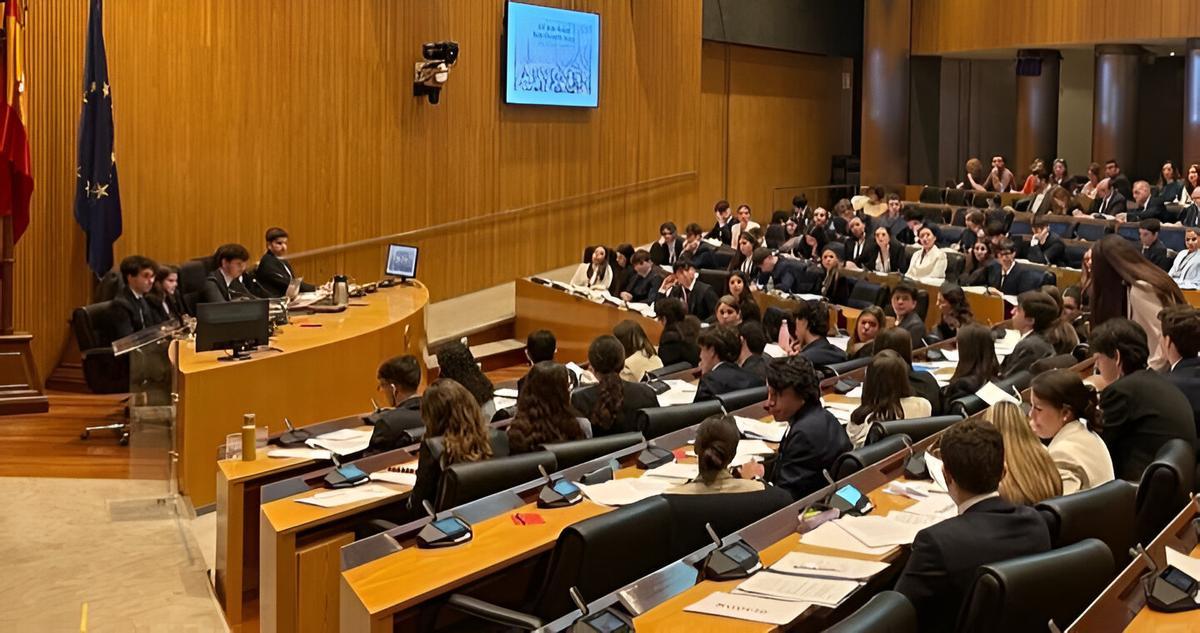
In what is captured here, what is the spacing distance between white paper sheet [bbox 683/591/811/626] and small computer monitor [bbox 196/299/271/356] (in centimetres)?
441

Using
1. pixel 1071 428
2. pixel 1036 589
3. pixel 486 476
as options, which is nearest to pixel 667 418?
pixel 486 476

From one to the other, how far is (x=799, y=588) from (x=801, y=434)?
1.36 m

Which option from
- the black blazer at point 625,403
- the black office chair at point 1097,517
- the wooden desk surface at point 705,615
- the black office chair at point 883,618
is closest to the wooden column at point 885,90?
the black blazer at point 625,403

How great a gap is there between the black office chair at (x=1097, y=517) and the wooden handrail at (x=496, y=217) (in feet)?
29.0

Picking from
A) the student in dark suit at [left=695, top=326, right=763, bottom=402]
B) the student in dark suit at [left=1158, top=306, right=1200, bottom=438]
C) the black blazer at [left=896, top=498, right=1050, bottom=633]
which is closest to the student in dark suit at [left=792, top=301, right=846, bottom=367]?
the student in dark suit at [left=695, top=326, right=763, bottom=402]

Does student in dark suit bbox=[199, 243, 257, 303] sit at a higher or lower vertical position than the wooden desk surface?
higher

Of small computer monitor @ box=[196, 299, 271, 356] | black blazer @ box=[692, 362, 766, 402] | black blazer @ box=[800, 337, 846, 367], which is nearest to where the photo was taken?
black blazer @ box=[692, 362, 766, 402]

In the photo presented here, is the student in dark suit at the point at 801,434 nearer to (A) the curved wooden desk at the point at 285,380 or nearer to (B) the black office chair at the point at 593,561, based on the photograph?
(B) the black office chair at the point at 593,561

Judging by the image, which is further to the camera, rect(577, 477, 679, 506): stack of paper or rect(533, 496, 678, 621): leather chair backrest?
rect(577, 477, 679, 506): stack of paper

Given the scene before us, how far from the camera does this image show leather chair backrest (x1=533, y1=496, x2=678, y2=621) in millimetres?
3719

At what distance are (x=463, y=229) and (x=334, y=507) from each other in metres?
9.14

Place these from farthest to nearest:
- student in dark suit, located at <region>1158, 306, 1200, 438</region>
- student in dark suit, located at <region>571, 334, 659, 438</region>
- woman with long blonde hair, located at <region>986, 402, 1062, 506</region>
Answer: student in dark suit, located at <region>571, 334, 659, 438</region> → student in dark suit, located at <region>1158, 306, 1200, 438</region> → woman with long blonde hair, located at <region>986, 402, 1062, 506</region>

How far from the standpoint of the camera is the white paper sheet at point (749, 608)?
330 centimetres

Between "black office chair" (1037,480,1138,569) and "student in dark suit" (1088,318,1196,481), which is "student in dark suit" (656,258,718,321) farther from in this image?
"black office chair" (1037,480,1138,569)
